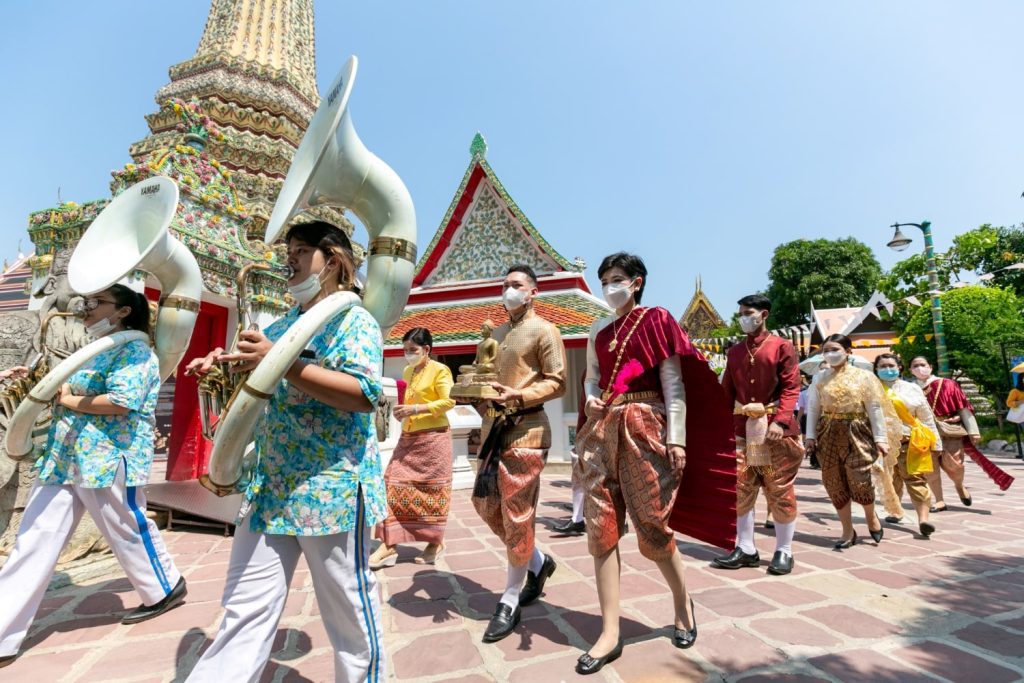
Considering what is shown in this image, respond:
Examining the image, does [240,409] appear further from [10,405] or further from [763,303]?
[763,303]

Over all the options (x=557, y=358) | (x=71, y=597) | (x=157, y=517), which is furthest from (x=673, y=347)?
(x=157, y=517)

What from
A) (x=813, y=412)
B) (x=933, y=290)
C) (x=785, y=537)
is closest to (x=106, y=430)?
(x=785, y=537)

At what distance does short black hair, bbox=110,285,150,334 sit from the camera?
287 centimetres

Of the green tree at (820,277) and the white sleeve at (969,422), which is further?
the green tree at (820,277)

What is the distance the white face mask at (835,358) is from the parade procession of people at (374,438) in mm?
33

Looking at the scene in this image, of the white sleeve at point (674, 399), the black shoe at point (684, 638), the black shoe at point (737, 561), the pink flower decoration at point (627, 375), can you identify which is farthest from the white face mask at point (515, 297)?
the black shoe at point (737, 561)

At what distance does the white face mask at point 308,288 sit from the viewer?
1748mm

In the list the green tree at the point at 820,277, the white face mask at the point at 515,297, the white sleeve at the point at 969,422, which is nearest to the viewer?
the white face mask at the point at 515,297

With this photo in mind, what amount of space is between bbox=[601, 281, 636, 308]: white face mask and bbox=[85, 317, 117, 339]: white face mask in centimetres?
276

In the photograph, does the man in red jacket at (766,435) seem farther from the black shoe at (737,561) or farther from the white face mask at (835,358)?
the white face mask at (835,358)

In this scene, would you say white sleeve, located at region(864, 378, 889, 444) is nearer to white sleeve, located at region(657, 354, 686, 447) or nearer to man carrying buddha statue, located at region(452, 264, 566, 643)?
white sleeve, located at region(657, 354, 686, 447)

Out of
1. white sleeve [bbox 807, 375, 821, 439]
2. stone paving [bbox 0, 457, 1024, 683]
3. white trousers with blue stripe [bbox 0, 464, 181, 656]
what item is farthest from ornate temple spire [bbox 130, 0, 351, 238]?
white sleeve [bbox 807, 375, 821, 439]

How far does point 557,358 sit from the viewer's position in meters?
2.88

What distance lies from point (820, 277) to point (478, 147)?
2649 cm
